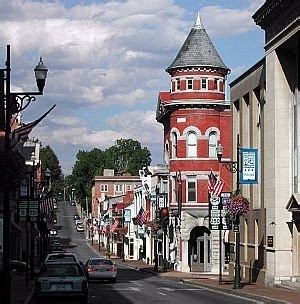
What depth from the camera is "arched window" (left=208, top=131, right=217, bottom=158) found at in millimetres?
71812

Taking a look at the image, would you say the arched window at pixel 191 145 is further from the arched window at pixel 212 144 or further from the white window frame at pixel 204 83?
the white window frame at pixel 204 83

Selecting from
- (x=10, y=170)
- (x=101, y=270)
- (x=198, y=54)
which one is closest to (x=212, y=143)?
(x=198, y=54)

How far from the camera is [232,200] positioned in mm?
40469

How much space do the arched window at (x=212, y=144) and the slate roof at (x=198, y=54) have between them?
17.9ft

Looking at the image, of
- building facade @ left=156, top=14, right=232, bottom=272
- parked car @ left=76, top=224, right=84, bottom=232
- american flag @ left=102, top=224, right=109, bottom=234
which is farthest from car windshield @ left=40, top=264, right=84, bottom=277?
parked car @ left=76, top=224, right=84, bottom=232

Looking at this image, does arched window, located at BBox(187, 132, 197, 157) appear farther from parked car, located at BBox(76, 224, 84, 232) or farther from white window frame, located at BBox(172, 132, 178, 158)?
parked car, located at BBox(76, 224, 84, 232)

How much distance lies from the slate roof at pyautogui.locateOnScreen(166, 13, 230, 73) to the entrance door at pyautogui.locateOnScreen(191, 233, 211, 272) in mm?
13918

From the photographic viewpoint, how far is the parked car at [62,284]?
28.0m

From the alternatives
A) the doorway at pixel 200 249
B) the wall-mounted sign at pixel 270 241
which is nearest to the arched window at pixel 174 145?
the doorway at pixel 200 249

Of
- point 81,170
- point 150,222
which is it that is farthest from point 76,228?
point 150,222

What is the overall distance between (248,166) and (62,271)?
1521 centimetres

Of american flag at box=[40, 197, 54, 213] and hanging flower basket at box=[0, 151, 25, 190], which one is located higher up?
hanging flower basket at box=[0, 151, 25, 190]

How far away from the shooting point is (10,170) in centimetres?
2314

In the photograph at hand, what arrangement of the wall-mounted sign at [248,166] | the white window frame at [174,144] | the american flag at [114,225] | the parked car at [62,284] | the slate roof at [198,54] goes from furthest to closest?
the american flag at [114,225] → the white window frame at [174,144] → the slate roof at [198,54] → the wall-mounted sign at [248,166] → the parked car at [62,284]
